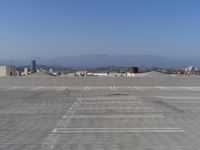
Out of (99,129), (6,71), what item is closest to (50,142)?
(99,129)

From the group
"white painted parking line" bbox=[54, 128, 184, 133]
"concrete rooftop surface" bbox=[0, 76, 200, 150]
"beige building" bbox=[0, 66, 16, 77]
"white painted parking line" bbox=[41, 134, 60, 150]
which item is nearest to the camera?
"white painted parking line" bbox=[41, 134, 60, 150]

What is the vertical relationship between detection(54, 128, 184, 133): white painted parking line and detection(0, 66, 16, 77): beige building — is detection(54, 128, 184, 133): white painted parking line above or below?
below

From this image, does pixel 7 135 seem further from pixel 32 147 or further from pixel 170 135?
pixel 170 135

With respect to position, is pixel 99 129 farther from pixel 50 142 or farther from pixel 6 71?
pixel 6 71

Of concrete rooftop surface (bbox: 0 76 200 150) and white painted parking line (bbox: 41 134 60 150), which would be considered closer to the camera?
white painted parking line (bbox: 41 134 60 150)

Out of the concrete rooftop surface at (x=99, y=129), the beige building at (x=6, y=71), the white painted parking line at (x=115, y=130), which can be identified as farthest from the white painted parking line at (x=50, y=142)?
the beige building at (x=6, y=71)

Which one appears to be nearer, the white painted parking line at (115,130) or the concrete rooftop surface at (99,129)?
the concrete rooftop surface at (99,129)

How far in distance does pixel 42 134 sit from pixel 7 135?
85 centimetres

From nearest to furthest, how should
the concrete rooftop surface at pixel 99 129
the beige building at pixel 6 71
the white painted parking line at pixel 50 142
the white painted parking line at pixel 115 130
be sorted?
the white painted parking line at pixel 50 142, the concrete rooftop surface at pixel 99 129, the white painted parking line at pixel 115 130, the beige building at pixel 6 71

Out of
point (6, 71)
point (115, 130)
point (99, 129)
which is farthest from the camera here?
point (6, 71)

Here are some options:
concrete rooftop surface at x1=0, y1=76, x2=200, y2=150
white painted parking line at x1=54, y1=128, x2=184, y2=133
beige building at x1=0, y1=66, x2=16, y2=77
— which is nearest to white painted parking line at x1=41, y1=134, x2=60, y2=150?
concrete rooftop surface at x1=0, y1=76, x2=200, y2=150

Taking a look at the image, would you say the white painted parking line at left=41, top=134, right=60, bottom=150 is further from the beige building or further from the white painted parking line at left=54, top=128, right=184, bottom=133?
the beige building

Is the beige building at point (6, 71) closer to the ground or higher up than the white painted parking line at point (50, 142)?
higher up

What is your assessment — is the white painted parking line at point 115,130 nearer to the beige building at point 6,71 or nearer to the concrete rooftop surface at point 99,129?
the concrete rooftop surface at point 99,129
